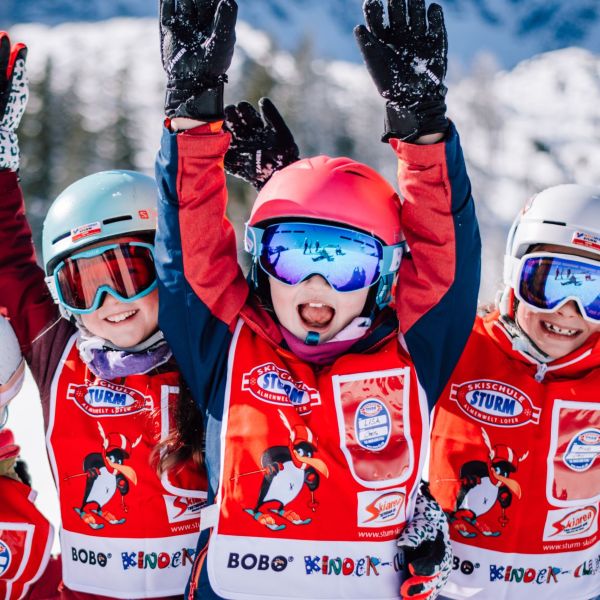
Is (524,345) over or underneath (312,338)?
underneath

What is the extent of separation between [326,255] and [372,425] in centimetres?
64

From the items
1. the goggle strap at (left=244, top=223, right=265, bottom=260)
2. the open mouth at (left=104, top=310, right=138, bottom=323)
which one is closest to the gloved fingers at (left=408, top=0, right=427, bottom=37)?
the goggle strap at (left=244, top=223, right=265, bottom=260)

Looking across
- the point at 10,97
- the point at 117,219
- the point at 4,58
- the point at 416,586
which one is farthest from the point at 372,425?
the point at 4,58

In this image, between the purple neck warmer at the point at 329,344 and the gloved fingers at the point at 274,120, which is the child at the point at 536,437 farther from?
the gloved fingers at the point at 274,120

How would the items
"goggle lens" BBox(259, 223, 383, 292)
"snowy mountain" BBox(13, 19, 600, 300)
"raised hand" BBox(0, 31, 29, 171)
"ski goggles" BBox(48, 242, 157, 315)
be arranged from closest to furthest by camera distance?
1. "goggle lens" BBox(259, 223, 383, 292)
2. "ski goggles" BBox(48, 242, 157, 315)
3. "raised hand" BBox(0, 31, 29, 171)
4. "snowy mountain" BBox(13, 19, 600, 300)

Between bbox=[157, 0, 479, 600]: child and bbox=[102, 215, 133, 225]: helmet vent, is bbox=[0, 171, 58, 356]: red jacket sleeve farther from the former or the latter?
bbox=[157, 0, 479, 600]: child

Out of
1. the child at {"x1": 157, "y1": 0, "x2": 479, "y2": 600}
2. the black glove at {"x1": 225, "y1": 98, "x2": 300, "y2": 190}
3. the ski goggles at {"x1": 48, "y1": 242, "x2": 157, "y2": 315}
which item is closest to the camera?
the child at {"x1": 157, "y1": 0, "x2": 479, "y2": 600}

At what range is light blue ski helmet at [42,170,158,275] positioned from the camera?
3197 millimetres

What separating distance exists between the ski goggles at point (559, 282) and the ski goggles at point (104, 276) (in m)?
1.53

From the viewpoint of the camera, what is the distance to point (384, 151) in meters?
54.8

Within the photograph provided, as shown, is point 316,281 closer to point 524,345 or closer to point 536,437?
point 524,345

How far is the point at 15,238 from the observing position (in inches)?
134

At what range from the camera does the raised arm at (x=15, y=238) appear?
3.32m

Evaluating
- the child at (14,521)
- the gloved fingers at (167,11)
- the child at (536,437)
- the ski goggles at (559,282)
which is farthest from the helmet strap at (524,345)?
the child at (14,521)
